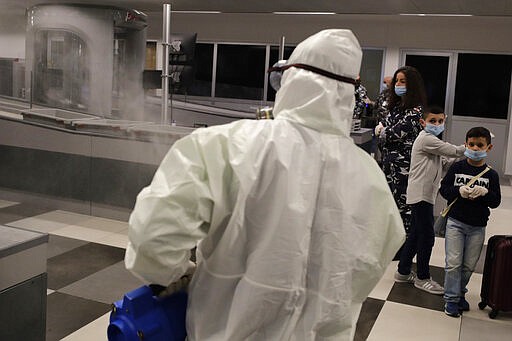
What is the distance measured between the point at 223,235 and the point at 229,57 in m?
9.39

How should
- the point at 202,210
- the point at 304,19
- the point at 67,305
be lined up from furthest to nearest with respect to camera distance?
the point at 304,19, the point at 67,305, the point at 202,210

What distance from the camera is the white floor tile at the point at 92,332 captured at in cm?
254

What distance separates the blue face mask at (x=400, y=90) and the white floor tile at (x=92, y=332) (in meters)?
2.21

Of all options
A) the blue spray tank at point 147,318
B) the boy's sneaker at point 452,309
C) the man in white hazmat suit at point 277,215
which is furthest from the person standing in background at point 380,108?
the blue spray tank at point 147,318

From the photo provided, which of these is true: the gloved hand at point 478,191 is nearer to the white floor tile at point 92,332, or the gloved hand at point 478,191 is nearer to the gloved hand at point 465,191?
the gloved hand at point 465,191

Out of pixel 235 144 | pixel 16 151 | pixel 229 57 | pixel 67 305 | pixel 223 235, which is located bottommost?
pixel 67 305

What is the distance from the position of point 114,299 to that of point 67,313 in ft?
0.90

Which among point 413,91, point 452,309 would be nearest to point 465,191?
point 452,309

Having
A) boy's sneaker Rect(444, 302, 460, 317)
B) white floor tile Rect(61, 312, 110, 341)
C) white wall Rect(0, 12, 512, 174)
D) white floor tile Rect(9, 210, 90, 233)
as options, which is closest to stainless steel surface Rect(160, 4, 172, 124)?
white floor tile Rect(9, 210, 90, 233)

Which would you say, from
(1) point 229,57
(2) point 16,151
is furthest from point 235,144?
(1) point 229,57

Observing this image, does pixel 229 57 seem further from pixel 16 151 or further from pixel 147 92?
pixel 16 151

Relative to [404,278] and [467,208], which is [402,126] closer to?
[467,208]

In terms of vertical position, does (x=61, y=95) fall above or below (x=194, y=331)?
above

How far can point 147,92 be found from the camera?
6684 millimetres
